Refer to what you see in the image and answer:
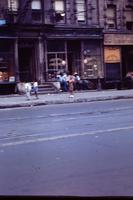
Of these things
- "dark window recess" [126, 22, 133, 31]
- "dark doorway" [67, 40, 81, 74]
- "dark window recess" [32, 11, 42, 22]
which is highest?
"dark window recess" [32, 11, 42, 22]

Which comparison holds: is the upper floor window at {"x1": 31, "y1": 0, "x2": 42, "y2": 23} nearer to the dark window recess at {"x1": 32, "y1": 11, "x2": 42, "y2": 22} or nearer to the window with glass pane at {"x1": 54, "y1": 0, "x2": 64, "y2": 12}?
the dark window recess at {"x1": 32, "y1": 11, "x2": 42, "y2": 22}

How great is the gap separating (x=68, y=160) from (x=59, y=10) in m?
31.1

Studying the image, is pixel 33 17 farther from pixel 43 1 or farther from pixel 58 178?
pixel 58 178

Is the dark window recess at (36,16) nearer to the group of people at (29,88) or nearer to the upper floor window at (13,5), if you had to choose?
the upper floor window at (13,5)

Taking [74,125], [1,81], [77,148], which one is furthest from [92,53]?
[77,148]

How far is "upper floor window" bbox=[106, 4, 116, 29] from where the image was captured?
4222cm

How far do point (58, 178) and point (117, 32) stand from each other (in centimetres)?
3530

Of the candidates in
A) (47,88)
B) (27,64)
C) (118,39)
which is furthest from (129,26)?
(47,88)

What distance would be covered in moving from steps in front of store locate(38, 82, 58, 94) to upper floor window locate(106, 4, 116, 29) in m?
7.55

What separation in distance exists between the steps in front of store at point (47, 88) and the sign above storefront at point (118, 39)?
6.25 meters

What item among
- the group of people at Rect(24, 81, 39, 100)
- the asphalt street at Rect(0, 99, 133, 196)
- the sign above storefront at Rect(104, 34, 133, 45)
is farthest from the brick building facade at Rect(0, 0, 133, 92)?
the asphalt street at Rect(0, 99, 133, 196)

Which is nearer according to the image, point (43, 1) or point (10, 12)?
point (10, 12)

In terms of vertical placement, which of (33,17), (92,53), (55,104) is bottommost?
(55,104)

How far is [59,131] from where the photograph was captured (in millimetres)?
13781
